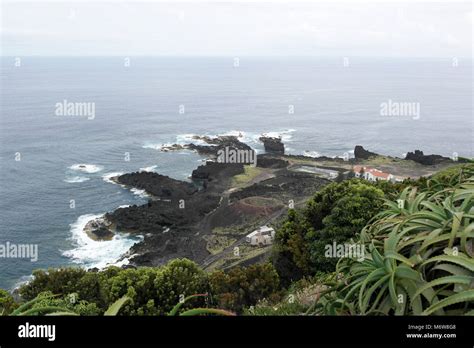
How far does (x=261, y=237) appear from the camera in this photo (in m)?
32.4

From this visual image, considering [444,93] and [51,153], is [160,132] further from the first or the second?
[444,93]

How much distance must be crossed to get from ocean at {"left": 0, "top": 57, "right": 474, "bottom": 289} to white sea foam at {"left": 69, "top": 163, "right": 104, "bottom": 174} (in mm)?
195

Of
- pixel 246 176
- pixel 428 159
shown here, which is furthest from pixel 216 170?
pixel 428 159

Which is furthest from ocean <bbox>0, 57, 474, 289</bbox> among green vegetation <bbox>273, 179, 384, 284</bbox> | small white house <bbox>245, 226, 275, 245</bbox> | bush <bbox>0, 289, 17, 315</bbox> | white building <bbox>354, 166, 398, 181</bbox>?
bush <bbox>0, 289, 17, 315</bbox>

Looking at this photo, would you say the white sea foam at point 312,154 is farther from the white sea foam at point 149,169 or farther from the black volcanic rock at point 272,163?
the white sea foam at point 149,169

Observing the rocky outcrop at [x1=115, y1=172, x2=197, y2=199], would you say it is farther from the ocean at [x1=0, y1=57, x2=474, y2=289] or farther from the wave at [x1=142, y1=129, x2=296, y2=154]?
the wave at [x1=142, y1=129, x2=296, y2=154]

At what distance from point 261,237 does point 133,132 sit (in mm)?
43075

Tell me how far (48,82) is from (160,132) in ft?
228

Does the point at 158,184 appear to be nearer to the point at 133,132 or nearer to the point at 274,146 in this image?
the point at 274,146

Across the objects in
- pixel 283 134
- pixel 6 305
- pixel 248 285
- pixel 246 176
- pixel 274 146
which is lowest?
pixel 246 176

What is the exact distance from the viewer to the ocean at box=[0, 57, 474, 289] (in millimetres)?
36656

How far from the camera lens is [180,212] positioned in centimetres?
3966

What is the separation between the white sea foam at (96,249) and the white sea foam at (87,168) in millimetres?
14550

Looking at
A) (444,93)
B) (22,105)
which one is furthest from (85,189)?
(444,93)
